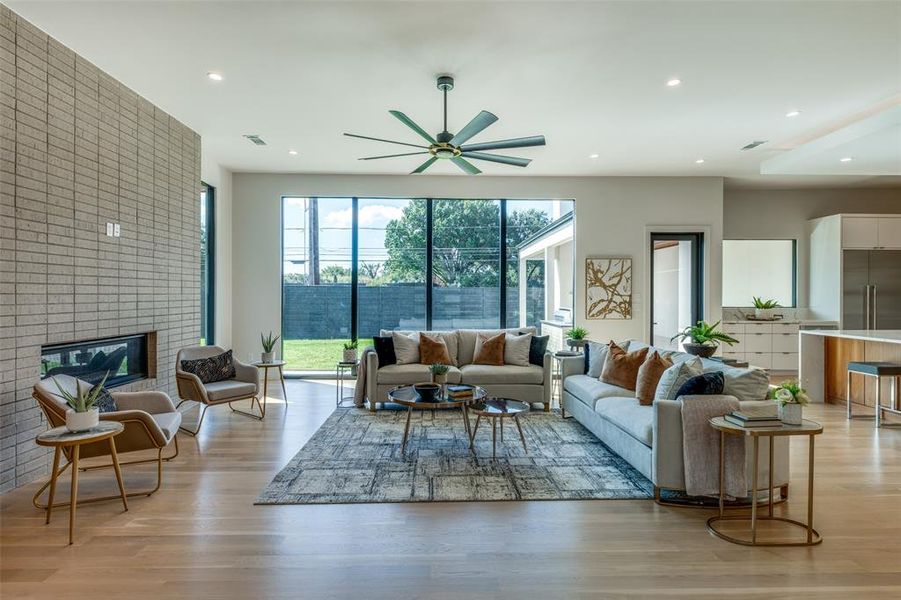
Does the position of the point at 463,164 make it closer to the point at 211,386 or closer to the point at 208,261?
the point at 211,386

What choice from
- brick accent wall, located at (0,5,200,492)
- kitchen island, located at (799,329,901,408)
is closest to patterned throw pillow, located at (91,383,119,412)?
brick accent wall, located at (0,5,200,492)

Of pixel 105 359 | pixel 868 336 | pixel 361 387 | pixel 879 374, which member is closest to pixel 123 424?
pixel 105 359

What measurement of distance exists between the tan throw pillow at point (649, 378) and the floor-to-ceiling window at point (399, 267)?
3.79m

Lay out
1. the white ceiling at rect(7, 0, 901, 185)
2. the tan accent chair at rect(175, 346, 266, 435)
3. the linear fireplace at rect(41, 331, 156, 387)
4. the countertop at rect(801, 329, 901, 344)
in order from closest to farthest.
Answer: the white ceiling at rect(7, 0, 901, 185) → the linear fireplace at rect(41, 331, 156, 387) → the tan accent chair at rect(175, 346, 266, 435) → the countertop at rect(801, 329, 901, 344)

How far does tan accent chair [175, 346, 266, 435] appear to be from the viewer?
466 centimetres

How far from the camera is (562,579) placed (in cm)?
226

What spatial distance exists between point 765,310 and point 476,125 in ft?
22.8

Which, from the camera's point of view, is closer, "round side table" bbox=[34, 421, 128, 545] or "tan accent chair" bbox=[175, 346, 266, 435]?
"round side table" bbox=[34, 421, 128, 545]

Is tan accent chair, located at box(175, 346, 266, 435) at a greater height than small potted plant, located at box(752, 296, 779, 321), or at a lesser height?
lesser

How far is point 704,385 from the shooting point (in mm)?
3064

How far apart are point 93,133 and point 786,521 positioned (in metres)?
5.68

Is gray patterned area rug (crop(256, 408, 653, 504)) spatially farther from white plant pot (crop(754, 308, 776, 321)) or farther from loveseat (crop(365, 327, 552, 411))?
white plant pot (crop(754, 308, 776, 321))

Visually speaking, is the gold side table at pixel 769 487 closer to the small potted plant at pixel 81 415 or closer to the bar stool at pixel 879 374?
the bar stool at pixel 879 374

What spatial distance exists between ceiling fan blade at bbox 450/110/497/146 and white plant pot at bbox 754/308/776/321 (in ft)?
22.2
